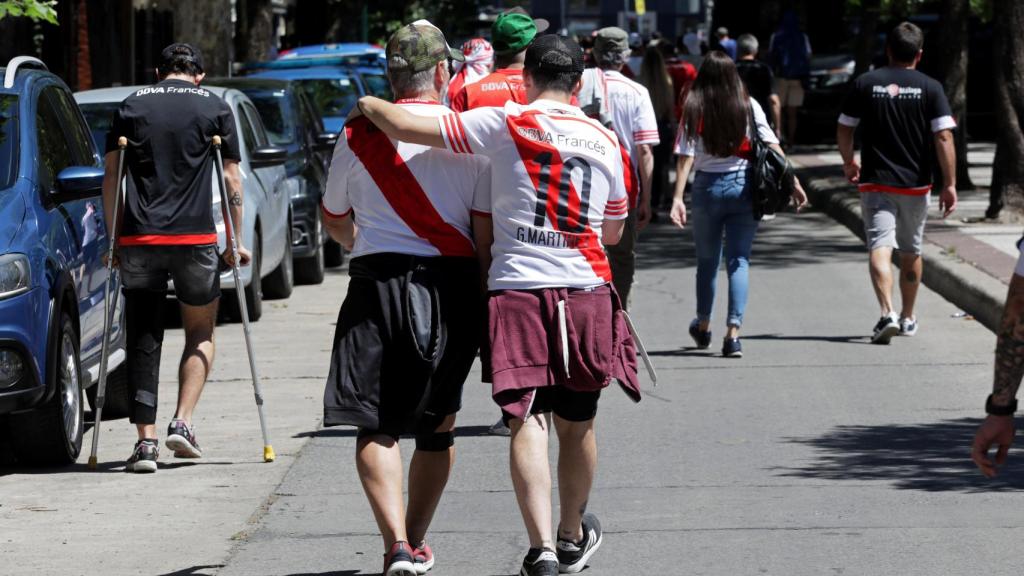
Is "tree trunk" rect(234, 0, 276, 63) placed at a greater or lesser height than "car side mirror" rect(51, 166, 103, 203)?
lesser

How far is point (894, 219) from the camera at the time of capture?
11797mm

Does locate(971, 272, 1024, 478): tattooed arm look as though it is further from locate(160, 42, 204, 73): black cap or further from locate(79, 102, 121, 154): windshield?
locate(79, 102, 121, 154): windshield

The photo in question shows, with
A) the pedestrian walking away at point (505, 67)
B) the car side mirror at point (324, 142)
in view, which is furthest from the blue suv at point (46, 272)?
the car side mirror at point (324, 142)

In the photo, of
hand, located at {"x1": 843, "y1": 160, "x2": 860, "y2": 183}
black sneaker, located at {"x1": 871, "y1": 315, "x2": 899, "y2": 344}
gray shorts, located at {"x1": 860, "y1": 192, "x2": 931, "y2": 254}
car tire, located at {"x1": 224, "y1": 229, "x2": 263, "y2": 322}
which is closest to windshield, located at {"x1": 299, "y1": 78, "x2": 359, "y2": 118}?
car tire, located at {"x1": 224, "y1": 229, "x2": 263, "y2": 322}

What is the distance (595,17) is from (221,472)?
78521 mm

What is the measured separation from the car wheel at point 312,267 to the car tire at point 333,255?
132cm

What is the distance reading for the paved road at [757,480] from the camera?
6.30m

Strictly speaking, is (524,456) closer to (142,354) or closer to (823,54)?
(142,354)

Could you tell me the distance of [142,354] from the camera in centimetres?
808

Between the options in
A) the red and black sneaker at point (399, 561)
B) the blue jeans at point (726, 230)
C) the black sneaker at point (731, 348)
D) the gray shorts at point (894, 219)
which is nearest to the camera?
the red and black sneaker at point (399, 561)

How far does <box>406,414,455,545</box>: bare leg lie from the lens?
590 cm

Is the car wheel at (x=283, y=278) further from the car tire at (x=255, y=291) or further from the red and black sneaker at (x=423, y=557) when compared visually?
the red and black sneaker at (x=423, y=557)

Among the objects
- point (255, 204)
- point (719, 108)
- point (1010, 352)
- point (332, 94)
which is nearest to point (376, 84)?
point (332, 94)

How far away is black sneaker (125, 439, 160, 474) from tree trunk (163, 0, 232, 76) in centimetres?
1338
